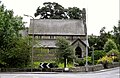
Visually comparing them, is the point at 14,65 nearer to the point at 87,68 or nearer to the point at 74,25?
the point at 87,68

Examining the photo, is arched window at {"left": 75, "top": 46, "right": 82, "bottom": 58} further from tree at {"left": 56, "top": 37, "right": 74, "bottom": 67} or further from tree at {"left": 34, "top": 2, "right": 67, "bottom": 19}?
tree at {"left": 34, "top": 2, "right": 67, "bottom": 19}

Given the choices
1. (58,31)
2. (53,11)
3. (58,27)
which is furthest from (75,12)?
(58,31)

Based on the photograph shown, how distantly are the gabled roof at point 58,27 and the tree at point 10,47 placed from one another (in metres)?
23.6

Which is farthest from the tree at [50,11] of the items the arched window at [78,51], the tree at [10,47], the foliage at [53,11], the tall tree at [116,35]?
the tree at [10,47]

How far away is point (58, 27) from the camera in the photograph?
86.8m

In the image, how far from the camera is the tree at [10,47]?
50500mm

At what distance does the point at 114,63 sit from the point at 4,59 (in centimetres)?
1890

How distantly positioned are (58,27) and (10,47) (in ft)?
110

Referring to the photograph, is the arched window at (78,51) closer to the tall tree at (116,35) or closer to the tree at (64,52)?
the tall tree at (116,35)

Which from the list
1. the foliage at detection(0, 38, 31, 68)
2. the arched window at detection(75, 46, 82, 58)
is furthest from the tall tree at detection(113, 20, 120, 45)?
the foliage at detection(0, 38, 31, 68)

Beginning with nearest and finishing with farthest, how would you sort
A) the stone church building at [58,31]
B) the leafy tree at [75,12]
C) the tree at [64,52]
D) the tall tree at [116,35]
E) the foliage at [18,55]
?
1. the foliage at [18,55]
2. the tree at [64,52]
3. the stone church building at [58,31]
4. the tall tree at [116,35]
5. the leafy tree at [75,12]

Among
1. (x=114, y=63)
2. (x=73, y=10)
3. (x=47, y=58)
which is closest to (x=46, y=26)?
(x=47, y=58)

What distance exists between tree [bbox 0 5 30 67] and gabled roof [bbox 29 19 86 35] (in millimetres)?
23579

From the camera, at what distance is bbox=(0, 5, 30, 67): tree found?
50500 mm
